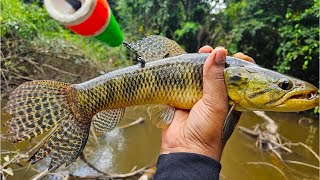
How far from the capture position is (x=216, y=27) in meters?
15.9

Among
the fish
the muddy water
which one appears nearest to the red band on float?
the fish

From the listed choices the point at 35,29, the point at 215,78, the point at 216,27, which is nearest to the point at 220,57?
the point at 215,78

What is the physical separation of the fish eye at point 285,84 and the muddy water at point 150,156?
411 centimetres

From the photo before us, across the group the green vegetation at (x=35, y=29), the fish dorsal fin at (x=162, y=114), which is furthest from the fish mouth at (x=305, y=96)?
the green vegetation at (x=35, y=29)

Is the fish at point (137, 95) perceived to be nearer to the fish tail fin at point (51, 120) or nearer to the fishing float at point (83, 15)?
the fish tail fin at point (51, 120)

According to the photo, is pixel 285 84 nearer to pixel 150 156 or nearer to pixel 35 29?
pixel 150 156

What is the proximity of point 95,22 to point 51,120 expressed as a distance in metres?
0.94

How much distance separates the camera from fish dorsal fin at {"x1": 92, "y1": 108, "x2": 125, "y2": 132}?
7.22 ft

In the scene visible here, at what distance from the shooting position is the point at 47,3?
4.02ft

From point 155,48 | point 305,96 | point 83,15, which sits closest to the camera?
point 83,15

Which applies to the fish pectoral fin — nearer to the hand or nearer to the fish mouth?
the hand

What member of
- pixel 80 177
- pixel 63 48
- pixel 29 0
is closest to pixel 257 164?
pixel 80 177

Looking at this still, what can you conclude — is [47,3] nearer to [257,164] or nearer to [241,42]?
[257,164]

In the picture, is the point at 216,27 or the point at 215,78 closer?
the point at 215,78
